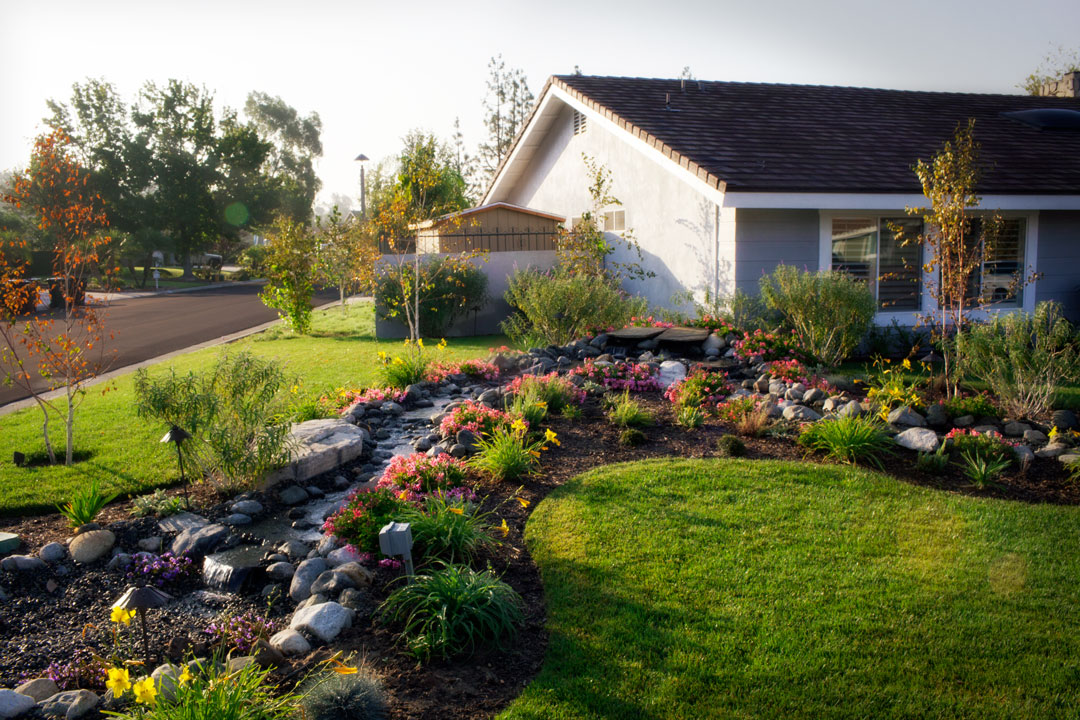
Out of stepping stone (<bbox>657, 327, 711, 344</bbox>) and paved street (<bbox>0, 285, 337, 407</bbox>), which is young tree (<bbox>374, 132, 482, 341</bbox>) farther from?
paved street (<bbox>0, 285, 337, 407</bbox>)

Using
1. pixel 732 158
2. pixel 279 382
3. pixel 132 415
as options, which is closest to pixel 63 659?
pixel 279 382

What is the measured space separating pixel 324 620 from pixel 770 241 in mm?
9325

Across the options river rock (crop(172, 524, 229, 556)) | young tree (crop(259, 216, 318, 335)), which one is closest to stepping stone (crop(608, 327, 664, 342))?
river rock (crop(172, 524, 229, 556))

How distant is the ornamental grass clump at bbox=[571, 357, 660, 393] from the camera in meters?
8.44

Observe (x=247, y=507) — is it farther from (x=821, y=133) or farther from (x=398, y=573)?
(x=821, y=133)

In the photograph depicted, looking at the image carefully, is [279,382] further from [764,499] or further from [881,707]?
[881,707]

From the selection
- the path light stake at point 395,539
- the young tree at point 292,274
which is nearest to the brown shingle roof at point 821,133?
the young tree at point 292,274

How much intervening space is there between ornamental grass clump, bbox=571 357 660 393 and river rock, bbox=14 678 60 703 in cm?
589

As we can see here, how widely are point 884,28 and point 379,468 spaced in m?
13.0

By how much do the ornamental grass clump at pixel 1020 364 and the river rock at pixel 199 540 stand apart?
703cm

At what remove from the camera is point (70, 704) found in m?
3.25

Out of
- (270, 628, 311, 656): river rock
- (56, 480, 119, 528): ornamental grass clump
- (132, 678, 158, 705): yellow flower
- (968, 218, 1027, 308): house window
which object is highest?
(968, 218, 1027, 308): house window

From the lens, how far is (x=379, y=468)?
21.3 ft

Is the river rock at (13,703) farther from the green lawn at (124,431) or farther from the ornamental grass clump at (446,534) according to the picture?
the green lawn at (124,431)
